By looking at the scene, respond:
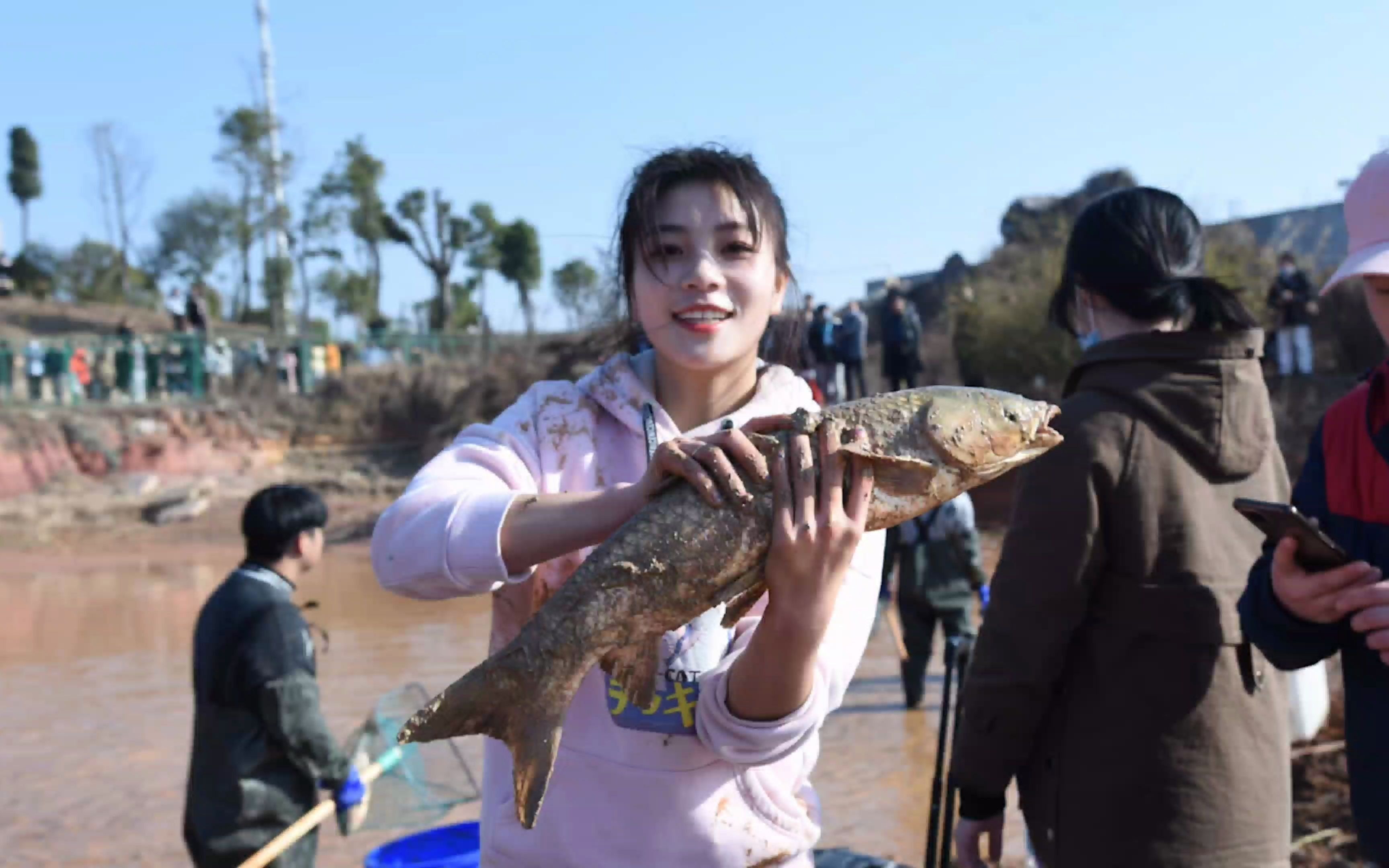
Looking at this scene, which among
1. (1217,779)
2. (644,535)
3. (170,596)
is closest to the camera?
(644,535)

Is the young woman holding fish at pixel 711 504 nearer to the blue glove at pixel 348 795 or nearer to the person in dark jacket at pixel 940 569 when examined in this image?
the blue glove at pixel 348 795

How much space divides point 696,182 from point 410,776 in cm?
326

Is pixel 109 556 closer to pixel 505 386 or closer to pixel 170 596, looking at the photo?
pixel 170 596

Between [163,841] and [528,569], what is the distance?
6.95 m

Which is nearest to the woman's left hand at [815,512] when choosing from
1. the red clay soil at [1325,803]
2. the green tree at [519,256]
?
the red clay soil at [1325,803]

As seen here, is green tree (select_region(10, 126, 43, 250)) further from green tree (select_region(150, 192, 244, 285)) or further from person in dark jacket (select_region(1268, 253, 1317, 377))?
person in dark jacket (select_region(1268, 253, 1317, 377))

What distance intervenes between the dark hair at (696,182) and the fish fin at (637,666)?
2.29 ft

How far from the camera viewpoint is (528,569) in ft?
5.88

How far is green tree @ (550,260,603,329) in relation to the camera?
2.94 meters

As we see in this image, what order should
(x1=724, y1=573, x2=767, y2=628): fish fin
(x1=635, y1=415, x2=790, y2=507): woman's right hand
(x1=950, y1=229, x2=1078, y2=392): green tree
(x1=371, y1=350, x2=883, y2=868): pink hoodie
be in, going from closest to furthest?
(x1=635, y1=415, x2=790, y2=507): woman's right hand
(x1=724, y1=573, x2=767, y2=628): fish fin
(x1=371, y1=350, x2=883, y2=868): pink hoodie
(x1=950, y1=229, x2=1078, y2=392): green tree

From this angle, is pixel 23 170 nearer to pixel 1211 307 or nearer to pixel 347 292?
pixel 347 292

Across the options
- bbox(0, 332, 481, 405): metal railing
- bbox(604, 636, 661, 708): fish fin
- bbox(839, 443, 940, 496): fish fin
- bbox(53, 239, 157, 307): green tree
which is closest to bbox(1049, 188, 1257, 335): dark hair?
bbox(839, 443, 940, 496): fish fin

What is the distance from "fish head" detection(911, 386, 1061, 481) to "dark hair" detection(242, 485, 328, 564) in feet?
11.1

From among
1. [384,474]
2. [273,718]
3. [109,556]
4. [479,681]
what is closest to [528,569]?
[479,681]
